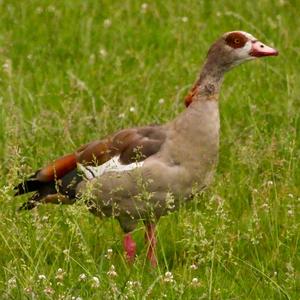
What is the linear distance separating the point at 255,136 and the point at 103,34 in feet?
11.9

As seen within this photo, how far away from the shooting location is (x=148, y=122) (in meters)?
10.2

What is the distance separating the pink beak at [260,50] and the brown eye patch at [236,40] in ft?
0.21

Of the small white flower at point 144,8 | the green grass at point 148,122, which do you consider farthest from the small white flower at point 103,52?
the small white flower at point 144,8

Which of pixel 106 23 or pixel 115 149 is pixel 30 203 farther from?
pixel 106 23

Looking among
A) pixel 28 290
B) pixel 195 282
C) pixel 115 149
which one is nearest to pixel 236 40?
pixel 115 149

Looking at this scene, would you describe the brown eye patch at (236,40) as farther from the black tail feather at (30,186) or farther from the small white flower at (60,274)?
the small white flower at (60,274)

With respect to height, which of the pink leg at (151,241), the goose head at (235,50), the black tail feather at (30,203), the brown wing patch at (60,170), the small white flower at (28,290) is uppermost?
the goose head at (235,50)

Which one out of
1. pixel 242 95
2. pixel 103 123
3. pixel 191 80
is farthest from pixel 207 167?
pixel 191 80

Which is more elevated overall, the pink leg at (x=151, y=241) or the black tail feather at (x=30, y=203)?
the black tail feather at (x=30, y=203)

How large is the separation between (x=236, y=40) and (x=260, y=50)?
164mm

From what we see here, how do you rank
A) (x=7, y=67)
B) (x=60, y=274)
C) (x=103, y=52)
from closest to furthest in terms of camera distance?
(x=60, y=274), (x=7, y=67), (x=103, y=52)

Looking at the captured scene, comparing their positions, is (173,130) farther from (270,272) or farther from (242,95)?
(242,95)

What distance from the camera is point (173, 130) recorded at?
788 centimetres

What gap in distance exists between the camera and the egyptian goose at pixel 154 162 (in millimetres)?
7656
